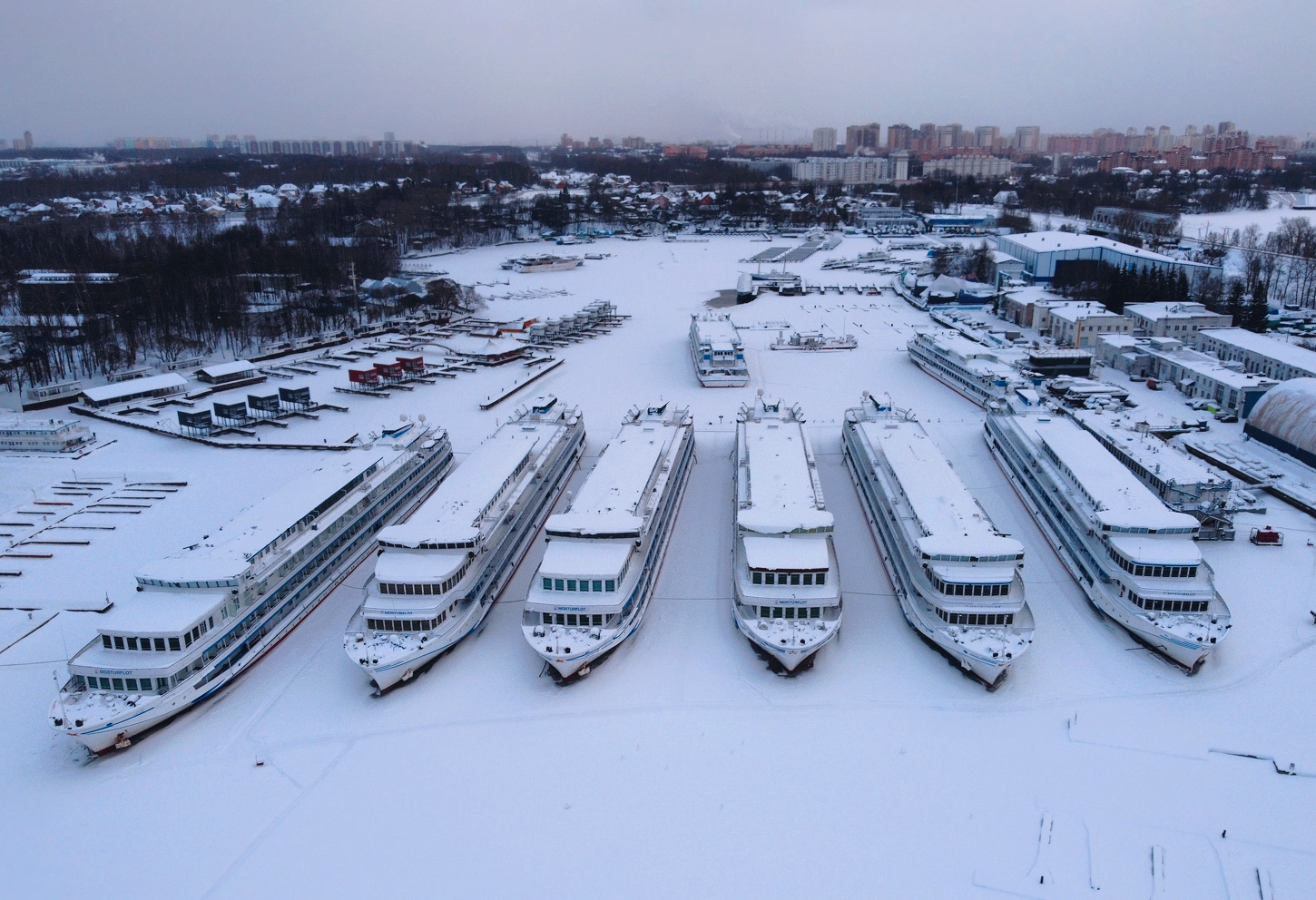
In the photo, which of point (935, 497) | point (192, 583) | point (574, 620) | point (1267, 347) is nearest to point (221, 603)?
point (192, 583)

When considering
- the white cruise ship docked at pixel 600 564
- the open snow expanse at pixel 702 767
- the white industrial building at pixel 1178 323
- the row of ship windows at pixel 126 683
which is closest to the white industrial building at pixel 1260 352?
the white industrial building at pixel 1178 323

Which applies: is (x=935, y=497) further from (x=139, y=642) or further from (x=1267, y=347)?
(x=1267, y=347)

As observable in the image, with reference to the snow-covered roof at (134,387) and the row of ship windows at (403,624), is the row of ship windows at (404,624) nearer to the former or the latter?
the row of ship windows at (403,624)

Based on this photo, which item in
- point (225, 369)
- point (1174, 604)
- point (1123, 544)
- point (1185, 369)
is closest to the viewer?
point (1174, 604)

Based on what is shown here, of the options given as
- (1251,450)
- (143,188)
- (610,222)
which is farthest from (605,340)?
(143,188)

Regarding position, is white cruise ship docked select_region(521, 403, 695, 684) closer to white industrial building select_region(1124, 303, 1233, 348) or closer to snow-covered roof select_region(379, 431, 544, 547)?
snow-covered roof select_region(379, 431, 544, 547)

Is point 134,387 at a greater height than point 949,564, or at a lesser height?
greater
